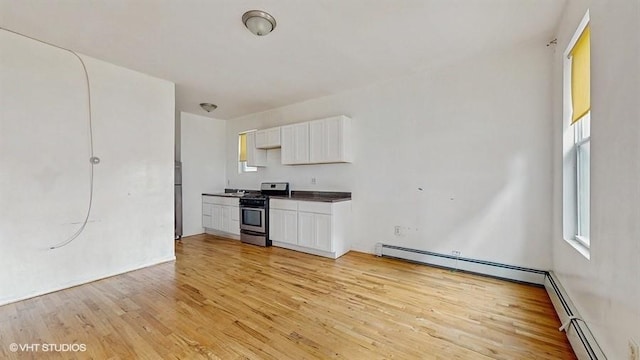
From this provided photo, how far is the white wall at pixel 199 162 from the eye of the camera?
542 centimetres

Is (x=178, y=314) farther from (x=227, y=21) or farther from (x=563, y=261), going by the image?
(x=563, y=261)

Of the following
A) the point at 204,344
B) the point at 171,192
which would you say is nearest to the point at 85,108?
the point at 171,192

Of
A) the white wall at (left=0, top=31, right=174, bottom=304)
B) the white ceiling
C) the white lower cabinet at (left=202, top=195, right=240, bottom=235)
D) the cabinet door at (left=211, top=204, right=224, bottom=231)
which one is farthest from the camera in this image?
the cabinet door at (left=211, top=204, right=224, bottom=231)

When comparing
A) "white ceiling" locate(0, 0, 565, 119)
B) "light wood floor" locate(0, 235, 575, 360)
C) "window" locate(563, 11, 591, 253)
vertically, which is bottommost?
"light wood floor" locate(0, 235, 575, 360)

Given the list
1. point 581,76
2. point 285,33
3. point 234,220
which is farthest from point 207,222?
point 581,76

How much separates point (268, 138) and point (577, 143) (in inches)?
171

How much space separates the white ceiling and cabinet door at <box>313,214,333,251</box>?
6.86 feet

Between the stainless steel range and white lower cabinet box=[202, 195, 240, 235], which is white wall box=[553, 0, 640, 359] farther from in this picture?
white lower cabinet box=[202, 195, 240, 235]

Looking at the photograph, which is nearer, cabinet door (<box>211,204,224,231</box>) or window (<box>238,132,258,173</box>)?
cabinet door (<box>211,204,224,231</box>)

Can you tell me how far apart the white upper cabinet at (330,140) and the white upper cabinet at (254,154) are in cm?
141

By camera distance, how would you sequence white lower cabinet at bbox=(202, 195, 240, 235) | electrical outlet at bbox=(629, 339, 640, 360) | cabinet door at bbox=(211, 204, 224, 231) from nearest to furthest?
electrical outlet at bbox=(629, 339, 640, 360) → white lower cabinet at bbox=(202, 195, 240, 235) → cabinet door at bbox=(211, 204, 224, 231)

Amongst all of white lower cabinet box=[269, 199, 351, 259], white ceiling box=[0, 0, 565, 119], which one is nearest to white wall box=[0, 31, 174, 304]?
white ceiling box=[0, 0, 565, 119]

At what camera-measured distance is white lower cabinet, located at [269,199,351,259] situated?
12.5 ft

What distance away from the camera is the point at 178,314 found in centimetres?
226
